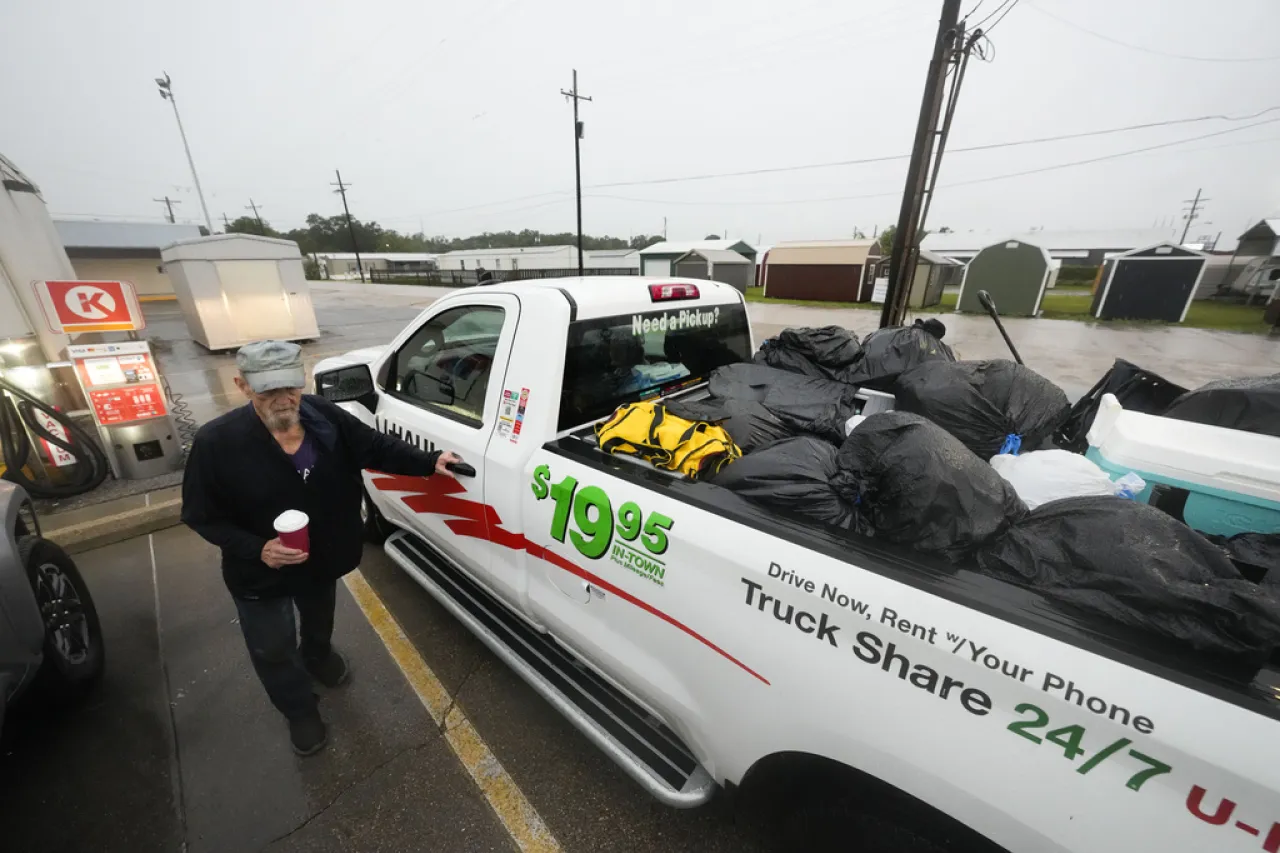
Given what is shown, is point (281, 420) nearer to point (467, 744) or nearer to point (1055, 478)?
point (467, 744)

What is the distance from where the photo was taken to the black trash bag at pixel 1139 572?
36.7 inches

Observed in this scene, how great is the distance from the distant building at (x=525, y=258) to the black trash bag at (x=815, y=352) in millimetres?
41106

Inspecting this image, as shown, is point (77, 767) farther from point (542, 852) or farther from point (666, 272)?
point (666, 272)

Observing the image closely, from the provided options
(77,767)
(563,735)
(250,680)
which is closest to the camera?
(77,767)

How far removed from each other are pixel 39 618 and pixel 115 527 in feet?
7.78

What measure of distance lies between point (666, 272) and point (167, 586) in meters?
31.4

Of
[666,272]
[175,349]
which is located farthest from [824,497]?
[666,272]

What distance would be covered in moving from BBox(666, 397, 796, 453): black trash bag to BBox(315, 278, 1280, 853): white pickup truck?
1.28 ft

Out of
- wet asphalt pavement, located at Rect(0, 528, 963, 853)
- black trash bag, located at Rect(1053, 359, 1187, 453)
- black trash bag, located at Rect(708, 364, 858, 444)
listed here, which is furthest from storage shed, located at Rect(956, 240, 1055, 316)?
wet asphalt pavement, located at Rect(0, 528, 963, 853)

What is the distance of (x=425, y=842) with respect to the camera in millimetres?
1913

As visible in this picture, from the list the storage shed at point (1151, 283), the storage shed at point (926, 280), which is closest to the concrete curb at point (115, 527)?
the storage shed at point (926, 280)

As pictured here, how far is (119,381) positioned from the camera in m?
4.41

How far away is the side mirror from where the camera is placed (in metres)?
2.66

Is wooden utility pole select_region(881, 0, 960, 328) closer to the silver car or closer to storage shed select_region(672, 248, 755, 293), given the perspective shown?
the silver car
